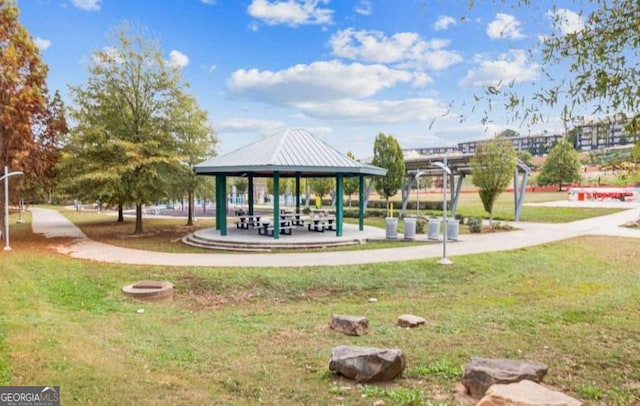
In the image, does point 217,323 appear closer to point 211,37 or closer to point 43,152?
point 211,37

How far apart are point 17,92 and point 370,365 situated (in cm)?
1763

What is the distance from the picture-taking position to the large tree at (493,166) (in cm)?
2047

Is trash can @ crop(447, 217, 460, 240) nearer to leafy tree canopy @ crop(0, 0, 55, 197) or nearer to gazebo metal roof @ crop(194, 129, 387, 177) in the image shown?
gazebo metal roof @ crop(194, 129, 387, 177)

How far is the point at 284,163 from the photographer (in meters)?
15.5

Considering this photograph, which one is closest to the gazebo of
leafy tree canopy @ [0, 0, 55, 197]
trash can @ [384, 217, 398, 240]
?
trash can @ [384, 217, 398, 240]

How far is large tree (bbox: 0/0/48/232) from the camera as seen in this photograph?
52.0ft

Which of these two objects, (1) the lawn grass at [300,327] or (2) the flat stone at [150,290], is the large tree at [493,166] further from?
(2) the flat stone at [150,290]

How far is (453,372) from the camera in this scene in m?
4.67

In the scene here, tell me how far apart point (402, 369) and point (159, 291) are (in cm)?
632

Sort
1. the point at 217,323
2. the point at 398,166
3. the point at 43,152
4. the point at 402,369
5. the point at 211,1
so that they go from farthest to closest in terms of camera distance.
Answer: the point at 398,166 < the point at 43,152 < the point at 211,1 < the point at 217,323 < the point at 402,369

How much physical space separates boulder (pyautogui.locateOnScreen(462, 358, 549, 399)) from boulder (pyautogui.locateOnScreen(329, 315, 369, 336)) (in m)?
2.54

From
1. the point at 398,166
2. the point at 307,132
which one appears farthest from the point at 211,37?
the point at 398,166

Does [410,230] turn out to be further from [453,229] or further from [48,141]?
[48,141]

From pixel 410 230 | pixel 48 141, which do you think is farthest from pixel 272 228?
pixel 48 141
